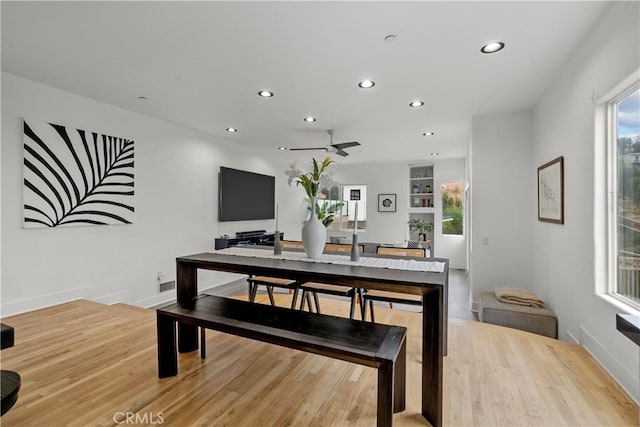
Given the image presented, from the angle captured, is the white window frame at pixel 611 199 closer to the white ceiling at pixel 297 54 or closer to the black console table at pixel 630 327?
the white ceiling at pixel 297 54

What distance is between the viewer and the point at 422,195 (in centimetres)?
824

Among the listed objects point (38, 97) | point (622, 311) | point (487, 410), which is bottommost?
point (487, 410)

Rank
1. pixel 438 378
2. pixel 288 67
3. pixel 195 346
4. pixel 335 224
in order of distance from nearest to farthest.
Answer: pixel 438 378 < pixel 195 346 < pixel 288 67 < pixel 335 224

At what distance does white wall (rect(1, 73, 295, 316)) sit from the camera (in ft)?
9.78

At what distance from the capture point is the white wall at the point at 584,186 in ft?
6.10

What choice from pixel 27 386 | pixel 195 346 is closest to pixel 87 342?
pixel 27 386

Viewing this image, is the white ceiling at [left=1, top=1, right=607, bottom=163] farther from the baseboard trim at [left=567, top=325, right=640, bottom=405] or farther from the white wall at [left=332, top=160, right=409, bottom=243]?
the white wall at [left=332, top=160, right=409, bottom=243]

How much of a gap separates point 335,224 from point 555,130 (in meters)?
6.69

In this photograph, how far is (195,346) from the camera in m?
2.45

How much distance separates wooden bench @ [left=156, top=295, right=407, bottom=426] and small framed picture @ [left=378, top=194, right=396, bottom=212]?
6763mm

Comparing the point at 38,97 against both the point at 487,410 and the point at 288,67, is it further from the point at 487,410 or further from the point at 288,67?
the point at 487,410

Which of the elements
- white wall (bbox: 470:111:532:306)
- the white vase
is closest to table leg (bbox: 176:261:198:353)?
the white vase

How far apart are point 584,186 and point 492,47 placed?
1.32 meters

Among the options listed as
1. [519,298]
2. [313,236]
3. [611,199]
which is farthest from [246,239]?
[611,199]
